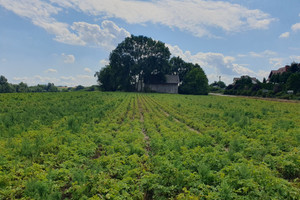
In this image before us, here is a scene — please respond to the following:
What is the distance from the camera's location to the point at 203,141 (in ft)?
28.5

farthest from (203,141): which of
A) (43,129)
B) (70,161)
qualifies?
(43,129)

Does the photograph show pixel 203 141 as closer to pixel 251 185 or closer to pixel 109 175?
pixel 251 185

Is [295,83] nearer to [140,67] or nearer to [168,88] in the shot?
[168,88]

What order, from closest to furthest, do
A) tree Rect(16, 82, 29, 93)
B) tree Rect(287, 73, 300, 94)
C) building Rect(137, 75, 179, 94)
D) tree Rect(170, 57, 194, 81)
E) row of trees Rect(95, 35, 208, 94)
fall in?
tree Rect(287, 73, 300, 94) → row of trees Rect(95, 35, 208, 94) → building Rect(137, 75, 179, 94) → tree Rect(170, 57, 194, 81) → tree Rect(16, 82, 29, 93)

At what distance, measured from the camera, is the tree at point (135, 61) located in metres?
67.9

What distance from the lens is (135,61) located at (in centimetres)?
7006

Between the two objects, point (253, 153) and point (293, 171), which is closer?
point (293, 171)

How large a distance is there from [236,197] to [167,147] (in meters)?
3.64

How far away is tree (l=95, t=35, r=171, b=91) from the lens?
6794cm

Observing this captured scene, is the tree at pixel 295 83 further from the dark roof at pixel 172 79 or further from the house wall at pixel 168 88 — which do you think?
the house wall at pixel 168 88

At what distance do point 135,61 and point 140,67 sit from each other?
12.7 ft

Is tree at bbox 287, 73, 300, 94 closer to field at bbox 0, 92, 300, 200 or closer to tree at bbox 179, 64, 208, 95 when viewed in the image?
tree at bbox 179, 64, 208, 95

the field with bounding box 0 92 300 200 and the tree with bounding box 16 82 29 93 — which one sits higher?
the tree with bounding box 16 82 29 93

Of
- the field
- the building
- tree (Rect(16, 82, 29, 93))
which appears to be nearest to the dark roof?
the building
